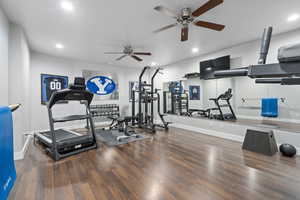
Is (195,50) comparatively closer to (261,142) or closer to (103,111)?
(261,142)

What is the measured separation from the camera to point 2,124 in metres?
1.10

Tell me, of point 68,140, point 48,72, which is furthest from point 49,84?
point 68,140

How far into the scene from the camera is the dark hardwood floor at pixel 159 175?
1.79 meters

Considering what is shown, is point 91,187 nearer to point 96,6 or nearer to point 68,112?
point 96,6

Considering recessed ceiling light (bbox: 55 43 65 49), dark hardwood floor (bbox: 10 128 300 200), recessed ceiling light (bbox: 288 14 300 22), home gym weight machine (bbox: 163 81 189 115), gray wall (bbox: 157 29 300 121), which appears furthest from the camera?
home gym weight machine (bbox: 163 81 189 115)

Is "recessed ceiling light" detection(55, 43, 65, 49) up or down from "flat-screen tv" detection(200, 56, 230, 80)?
up

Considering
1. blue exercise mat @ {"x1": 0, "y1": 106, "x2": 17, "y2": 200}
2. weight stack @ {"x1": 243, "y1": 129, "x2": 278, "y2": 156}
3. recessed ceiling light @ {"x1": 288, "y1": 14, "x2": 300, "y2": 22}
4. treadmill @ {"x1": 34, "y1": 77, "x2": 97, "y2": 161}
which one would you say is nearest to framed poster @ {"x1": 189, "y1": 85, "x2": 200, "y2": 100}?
weight stack @ {"x1": 243, "y1": 129, "x2": 278, "y2": 156}

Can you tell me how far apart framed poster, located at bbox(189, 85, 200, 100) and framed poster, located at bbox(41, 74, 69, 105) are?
5068 millimetres

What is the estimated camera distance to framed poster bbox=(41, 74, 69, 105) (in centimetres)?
499

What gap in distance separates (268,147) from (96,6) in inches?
171

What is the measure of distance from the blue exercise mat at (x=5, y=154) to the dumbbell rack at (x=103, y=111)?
4.84 meters

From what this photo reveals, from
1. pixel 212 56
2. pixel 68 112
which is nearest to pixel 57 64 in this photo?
pixel 68 112

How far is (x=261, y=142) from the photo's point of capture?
307 centimetres

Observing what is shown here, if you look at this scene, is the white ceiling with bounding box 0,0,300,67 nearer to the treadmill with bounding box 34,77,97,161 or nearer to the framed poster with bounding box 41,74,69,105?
the framed poster with bounding box 41,74,69,105
